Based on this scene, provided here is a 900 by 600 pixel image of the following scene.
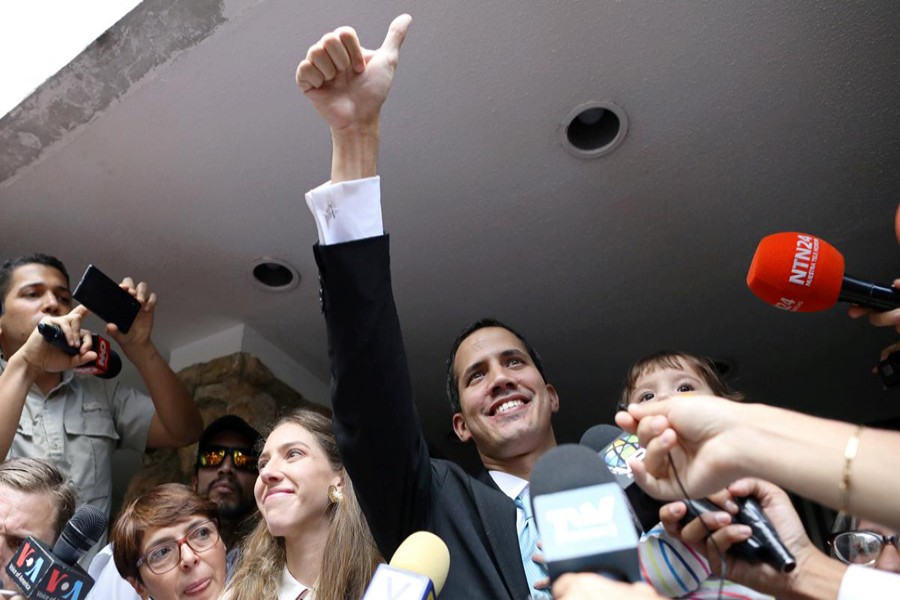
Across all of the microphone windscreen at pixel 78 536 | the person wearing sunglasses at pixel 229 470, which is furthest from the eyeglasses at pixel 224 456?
the microphone windscreen at pixel 78 536

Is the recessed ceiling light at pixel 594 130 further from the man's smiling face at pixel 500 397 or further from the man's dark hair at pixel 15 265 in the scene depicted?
the man's dark hair at pixel 15 265

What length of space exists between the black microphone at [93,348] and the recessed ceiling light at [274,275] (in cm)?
71

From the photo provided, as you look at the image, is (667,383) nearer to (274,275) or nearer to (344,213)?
(344,213)

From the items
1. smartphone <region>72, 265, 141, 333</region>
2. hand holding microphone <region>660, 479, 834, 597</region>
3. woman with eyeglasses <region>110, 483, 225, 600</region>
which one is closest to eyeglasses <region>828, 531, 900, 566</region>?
hand holding microphone <region>660, 479, 834, 597</region>

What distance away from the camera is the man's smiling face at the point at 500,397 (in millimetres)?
2166

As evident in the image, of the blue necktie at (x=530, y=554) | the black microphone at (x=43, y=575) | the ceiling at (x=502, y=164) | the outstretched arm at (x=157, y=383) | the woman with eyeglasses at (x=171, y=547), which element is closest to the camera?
the blue necktie at (x=530, y=554)

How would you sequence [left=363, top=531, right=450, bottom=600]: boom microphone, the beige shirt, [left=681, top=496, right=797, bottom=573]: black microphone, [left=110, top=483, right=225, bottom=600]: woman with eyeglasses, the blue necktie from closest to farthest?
[left=363, top=531, right=450, bottom=600]: boom microphone, [left=681, top=496, right=797, bottom=573]: black microphone, the blue necktie, [left=110, top=483, right=225, bottom=600]: woman with eyeglasses, the beige shirt

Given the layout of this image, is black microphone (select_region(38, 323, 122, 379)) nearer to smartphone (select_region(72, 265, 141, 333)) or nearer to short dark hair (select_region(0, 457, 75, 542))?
smartphone (select_region(72, 265, 141, 333))

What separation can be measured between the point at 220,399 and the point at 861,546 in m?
2.51

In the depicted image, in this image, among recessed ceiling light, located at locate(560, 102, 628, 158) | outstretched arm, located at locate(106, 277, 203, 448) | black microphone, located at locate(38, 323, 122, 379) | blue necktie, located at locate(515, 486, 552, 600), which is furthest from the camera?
outstretched arm, located at locate(106, 277, 203, 448)

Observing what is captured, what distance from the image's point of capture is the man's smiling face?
85.3 inches

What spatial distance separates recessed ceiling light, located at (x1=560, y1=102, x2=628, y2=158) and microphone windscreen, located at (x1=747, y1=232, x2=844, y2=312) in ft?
3.10

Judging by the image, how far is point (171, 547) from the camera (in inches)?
86.0

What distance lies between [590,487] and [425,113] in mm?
1908
